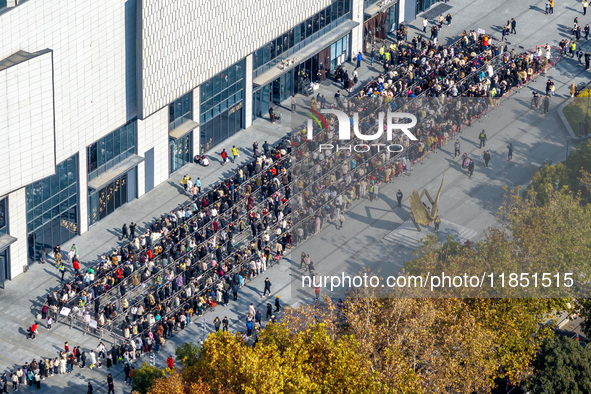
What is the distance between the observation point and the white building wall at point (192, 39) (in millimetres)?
103625

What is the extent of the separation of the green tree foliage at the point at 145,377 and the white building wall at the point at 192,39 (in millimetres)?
24265

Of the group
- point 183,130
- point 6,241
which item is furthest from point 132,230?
point 183,130

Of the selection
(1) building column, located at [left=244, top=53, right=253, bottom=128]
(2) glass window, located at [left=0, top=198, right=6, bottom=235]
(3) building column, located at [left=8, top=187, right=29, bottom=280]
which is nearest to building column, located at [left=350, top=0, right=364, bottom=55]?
(1) building column, located at [left=244, top=53, right=253, bottom=128]

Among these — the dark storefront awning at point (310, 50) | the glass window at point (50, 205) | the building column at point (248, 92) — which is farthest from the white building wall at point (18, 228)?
the dark storefront awning at point (310, 50)

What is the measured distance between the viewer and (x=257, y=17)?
371 ft

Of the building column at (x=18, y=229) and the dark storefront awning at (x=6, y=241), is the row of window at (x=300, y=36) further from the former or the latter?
the dark storefront awning at (x=6, y=241)

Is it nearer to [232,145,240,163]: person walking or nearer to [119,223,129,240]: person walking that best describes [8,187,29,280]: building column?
[119,223,129,240]: person walking

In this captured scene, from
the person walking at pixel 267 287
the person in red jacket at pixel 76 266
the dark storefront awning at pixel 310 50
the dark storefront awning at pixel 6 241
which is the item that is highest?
the dark storefront awning at pixel 310 50

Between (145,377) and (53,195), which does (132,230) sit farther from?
(145,377)

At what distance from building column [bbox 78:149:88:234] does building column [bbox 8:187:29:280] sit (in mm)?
5024

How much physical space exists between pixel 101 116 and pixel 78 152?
296 cm

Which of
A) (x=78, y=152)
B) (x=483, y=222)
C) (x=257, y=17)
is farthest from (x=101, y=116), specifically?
(x=483, y=222)

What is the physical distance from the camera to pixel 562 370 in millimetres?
86500

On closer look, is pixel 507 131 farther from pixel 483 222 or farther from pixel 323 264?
pixel 323 264
